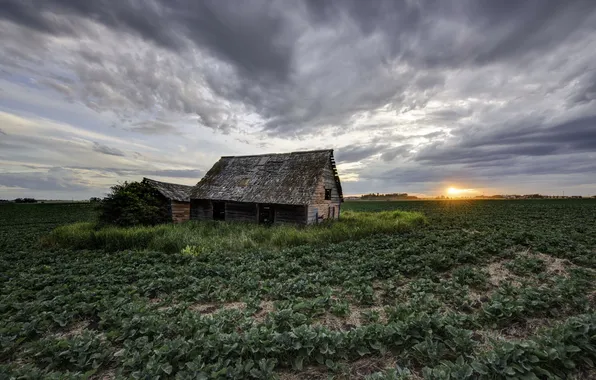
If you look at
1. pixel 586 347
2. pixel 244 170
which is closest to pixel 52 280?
pixel 586 347

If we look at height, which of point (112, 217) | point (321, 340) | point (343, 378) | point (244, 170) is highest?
point (244, 170)

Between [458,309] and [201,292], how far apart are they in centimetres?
664

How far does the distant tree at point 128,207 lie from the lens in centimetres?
1808

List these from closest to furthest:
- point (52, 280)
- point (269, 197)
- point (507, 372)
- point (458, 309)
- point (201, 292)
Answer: point (507, 372), point (458, 309), point (201, 292), point (52, 280), point (269, 197)

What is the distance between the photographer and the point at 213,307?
646cm

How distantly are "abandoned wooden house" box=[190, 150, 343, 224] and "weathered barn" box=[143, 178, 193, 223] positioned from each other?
101cm

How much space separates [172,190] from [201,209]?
310 cm

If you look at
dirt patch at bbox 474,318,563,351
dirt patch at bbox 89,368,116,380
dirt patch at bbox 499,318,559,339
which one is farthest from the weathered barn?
dirt patch at bbox 499,318,559,339

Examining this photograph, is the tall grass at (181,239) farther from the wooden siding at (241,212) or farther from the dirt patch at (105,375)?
the dirt patch at (105,375)

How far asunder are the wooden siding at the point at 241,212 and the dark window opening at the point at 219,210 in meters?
0.92

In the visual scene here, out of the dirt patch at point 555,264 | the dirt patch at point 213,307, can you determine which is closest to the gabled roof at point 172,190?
the dirt patch at point 213,307

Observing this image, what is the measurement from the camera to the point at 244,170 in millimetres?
24766

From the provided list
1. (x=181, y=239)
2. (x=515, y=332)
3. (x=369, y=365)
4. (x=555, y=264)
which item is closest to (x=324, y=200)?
(x=181, y=239)

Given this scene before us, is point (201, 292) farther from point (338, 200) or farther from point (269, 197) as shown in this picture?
point (338, 200)
